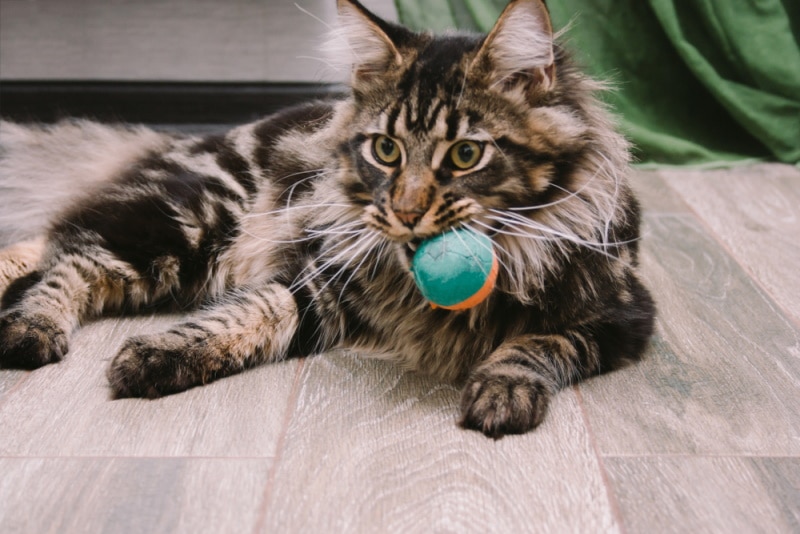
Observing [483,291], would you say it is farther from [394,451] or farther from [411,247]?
[394,451]

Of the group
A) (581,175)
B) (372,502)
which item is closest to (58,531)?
(372,502)

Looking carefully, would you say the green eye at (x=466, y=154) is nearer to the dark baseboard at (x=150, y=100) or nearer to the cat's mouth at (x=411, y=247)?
the cat's mouth at (x=411, y=247)

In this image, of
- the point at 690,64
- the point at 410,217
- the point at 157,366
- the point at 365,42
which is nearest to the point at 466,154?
the point at 410,217

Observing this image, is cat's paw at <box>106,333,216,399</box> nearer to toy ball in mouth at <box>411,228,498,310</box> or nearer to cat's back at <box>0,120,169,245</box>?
toy ball in mouth at <box>411,228,498,310</box>

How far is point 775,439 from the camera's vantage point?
4.39 ft

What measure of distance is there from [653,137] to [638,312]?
1.56 metres

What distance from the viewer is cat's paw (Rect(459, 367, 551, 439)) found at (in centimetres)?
131

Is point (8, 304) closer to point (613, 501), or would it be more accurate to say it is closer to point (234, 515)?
point (234, 515)

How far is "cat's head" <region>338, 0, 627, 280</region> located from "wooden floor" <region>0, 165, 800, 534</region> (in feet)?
1.18

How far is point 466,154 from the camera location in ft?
4.47

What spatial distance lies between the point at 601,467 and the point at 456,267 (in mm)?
410

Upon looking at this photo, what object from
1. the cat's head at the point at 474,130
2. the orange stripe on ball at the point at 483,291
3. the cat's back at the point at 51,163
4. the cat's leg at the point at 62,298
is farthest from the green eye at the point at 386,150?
the cat's back at the point at 51,163

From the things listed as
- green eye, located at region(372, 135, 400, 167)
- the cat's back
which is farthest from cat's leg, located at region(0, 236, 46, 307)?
green eye, located at region(372, 135, 400, 167)

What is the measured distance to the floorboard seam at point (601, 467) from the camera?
1140mm
